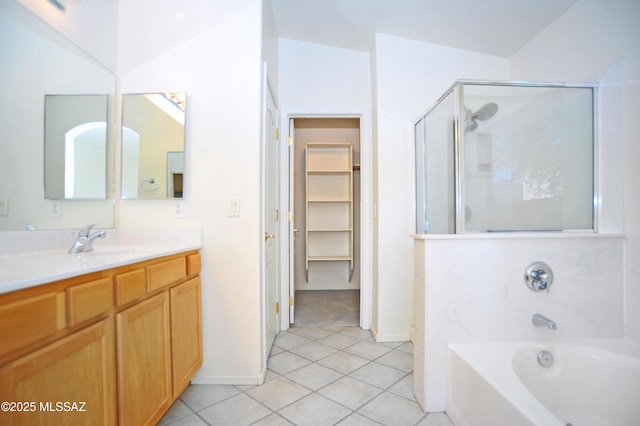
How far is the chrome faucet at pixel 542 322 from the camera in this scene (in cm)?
136

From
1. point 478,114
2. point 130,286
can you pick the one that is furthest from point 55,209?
point 478,114

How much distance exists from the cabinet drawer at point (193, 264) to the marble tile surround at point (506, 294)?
1.32m

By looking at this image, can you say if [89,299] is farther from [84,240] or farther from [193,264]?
[193,264]

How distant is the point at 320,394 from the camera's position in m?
1.61

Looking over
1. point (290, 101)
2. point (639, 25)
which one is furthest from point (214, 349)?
point (639, 25)

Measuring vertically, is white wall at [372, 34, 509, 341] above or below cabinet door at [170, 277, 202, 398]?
above

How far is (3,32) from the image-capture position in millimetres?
1109

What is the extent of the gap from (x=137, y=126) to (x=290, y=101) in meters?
1.33

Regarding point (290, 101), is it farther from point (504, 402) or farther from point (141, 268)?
point (504, 402)

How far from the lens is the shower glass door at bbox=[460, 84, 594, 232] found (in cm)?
163

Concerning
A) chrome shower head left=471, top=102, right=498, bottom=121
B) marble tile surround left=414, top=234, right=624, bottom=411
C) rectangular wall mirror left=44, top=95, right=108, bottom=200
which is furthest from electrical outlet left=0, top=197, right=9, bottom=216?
chrome shower head left=471, top=102, right=498, bottom=121

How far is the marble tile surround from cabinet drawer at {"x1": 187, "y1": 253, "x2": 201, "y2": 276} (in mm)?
1322

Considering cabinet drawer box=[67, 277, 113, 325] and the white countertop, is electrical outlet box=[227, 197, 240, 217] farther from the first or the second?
cabinet drawer box=[67, 277, 113, 325]

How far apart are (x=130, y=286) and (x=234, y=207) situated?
0.75m
